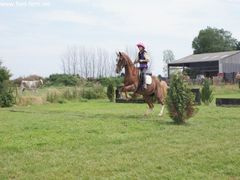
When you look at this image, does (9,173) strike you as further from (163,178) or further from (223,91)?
(223,91)

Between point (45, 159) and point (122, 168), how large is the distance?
139 centimetres

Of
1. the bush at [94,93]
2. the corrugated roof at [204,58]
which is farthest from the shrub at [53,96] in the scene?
the corrugated roof at [204,58]

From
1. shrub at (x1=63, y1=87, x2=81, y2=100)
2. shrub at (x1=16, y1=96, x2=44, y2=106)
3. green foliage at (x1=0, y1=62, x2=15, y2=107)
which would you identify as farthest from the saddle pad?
shrub at (x1=63, y1=87, x2=81, y2=100)

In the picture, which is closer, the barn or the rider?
the rider

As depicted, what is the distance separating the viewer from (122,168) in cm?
655

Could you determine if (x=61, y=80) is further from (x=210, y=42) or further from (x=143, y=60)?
(x=210, y=42)

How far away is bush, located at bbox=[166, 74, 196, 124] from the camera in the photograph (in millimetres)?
11359

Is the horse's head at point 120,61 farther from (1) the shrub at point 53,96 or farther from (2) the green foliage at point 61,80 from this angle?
(2) the green foliage at point 61,80

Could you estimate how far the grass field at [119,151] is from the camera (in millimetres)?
6348

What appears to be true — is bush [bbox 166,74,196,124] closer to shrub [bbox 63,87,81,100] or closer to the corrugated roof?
shrub [bbox 63,87,81,100]

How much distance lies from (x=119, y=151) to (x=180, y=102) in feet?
13.1

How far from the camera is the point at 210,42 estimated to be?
103 m

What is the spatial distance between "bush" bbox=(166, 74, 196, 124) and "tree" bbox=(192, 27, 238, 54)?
305 feet

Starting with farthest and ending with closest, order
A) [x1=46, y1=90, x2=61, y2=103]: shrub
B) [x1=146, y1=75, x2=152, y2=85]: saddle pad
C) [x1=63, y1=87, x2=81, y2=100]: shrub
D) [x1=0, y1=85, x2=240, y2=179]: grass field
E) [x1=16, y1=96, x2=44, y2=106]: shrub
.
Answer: [x1=63, y1=87, x2=81, y2=100]: shrub
[x1=46, y1=90, x2=61, y2=103]: shrub
[x1=16, y1=96, x2=44, y2=106]: shrub
[x1=146, y1=75, x2=152, y2=85]: saddle pad
[x1=0, y1=85, x2=240, y2=179]: grass field
